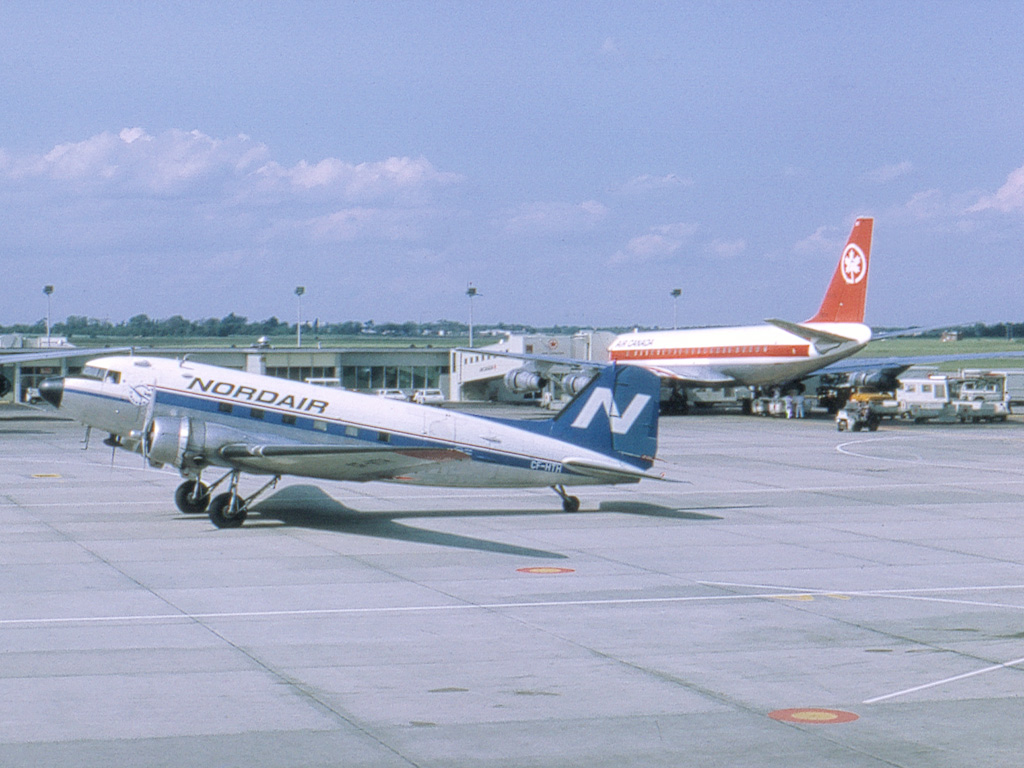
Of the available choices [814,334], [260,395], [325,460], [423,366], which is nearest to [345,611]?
[325,460]

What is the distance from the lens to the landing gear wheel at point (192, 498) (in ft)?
99.3

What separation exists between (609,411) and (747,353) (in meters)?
48.0

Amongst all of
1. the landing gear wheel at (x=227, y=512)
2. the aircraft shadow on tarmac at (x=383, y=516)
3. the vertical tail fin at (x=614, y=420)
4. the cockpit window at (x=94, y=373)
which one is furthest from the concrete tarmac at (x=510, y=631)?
the cockpit window at (x=94, y=373)

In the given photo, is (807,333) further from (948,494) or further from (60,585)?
(60,585)

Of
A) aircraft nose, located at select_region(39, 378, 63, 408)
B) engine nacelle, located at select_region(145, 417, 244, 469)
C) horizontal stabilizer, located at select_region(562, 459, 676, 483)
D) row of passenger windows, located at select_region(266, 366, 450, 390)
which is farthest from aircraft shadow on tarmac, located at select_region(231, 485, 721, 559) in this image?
row of passenger windows, located at select_region(266, 366, 450, 390)

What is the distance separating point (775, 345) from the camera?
7550 cm

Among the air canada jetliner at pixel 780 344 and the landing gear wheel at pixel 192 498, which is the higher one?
the air canada jetliner at pixel 780 344

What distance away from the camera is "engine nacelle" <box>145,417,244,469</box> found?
27484 millimetres

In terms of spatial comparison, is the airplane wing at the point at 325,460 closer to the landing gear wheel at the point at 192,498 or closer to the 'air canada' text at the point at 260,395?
the 'air canada' text at the point at 260,395

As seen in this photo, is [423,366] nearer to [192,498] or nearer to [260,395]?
[192,498]

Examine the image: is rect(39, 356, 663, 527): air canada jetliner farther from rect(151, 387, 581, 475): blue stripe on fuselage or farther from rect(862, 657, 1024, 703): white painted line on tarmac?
rect(862, 657, 1024, 703): white painted line on tarmac

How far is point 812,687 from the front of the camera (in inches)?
577

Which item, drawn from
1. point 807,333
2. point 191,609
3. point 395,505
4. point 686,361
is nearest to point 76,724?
point 191,609

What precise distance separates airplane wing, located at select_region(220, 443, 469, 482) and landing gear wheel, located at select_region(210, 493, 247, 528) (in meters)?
0.87
